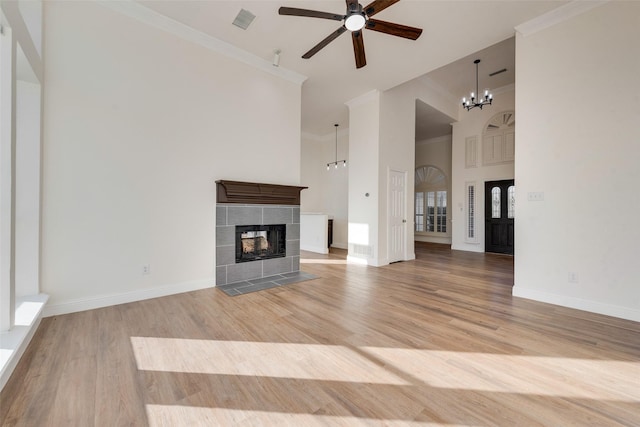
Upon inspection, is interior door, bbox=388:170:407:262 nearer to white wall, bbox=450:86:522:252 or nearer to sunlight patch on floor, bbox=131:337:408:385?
white wall, bbox=450:86:522:252

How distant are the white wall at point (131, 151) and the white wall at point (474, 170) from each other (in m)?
6.40

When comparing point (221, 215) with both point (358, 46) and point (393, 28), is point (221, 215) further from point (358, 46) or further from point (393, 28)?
point (393, 28)

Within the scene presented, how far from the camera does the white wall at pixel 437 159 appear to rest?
8.92 metres

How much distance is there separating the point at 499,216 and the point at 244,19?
7.40 m

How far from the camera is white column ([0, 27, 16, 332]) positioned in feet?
5.97

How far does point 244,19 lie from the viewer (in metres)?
3.30

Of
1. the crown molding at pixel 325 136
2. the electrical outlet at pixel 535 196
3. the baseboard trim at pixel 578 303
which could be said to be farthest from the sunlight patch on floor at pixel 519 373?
the crown molding at pixel 325 136

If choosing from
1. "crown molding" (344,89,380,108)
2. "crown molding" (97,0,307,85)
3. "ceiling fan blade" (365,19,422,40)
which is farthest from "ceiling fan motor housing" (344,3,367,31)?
"crown molding" (344,89,380,108)

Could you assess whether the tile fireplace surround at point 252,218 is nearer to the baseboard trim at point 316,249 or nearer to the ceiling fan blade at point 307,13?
the ceiling fan blade at point 307,13

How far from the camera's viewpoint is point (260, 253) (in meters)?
4.22

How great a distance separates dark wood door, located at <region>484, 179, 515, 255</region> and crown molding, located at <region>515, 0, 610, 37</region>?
4388mm

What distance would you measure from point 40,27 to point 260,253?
3525 mm

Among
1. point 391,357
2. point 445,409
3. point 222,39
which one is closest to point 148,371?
Answer: point 391,357

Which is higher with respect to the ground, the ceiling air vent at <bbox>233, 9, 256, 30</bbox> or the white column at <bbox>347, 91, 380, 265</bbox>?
the ceiling air vent at <bbox>233, 9, 256, 30</bbox>
